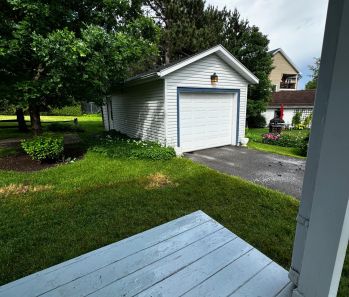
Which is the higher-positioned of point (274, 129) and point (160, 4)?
point (160, 4)

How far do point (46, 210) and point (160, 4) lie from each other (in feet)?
53.0

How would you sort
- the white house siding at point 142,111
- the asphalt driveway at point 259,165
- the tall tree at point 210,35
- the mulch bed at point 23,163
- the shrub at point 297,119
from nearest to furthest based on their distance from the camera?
the asphalt driveway at point 259,165 → the mulch bed at point 23,163 → the white house siding at point 142,111 → the tall tree at point 210,35 → the shrub at point 297,119

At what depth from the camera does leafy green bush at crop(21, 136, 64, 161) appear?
20.8 ft

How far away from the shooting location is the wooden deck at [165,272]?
4.81 feet

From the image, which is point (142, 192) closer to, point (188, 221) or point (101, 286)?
point (188, 221)

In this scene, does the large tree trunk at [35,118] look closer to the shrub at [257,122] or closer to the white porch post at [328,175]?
the white porch post at [328,175]

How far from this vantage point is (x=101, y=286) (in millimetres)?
1503

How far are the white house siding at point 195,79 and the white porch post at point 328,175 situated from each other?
22.5 feet

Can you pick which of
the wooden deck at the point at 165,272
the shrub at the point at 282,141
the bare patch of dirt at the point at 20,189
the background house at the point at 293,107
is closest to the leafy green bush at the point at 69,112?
the background house at the point at 293,107

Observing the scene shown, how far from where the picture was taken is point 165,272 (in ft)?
5.33

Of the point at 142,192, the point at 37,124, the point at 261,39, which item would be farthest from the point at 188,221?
the point at 261,39

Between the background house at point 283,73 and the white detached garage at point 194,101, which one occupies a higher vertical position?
the background house at point 283,73

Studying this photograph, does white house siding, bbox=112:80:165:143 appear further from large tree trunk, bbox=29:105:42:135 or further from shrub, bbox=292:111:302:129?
shrub, bbox=292:111:302:129

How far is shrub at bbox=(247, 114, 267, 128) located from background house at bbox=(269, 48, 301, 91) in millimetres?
10139
